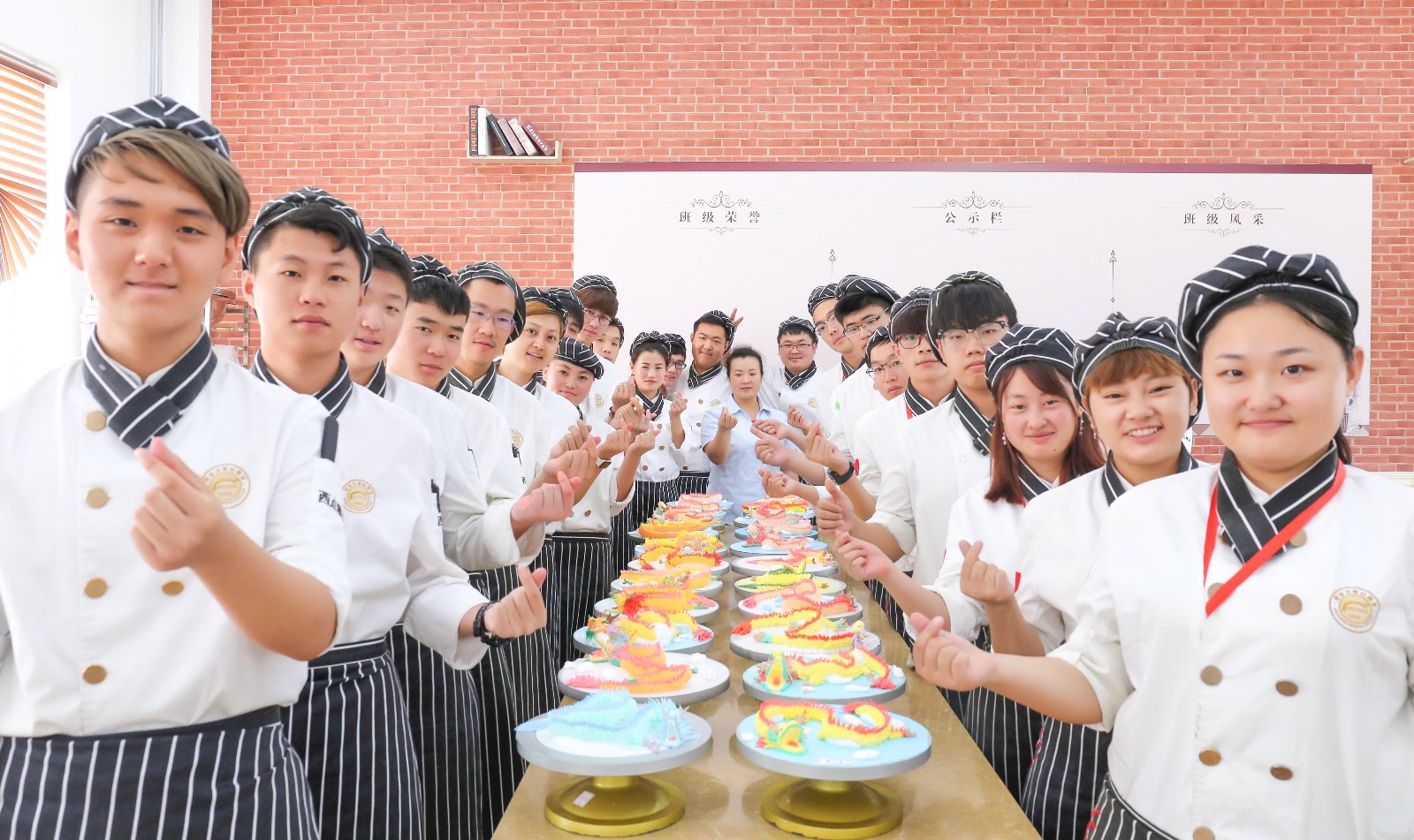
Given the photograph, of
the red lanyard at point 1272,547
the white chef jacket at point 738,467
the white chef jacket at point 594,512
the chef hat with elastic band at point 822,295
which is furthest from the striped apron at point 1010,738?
the chef hat with elastic band at point 822,295

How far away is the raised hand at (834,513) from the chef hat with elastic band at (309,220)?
1215 mm

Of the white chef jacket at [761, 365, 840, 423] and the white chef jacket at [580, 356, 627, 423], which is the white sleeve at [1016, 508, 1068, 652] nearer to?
the white chef jacket at [580, 356, 627, 423]

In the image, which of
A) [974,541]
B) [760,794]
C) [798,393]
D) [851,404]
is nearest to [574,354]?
[851,404]

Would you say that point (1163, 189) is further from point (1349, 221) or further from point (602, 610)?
point (602, 610)

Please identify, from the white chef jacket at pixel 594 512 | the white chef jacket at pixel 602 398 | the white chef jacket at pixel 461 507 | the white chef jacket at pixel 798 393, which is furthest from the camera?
the white chef jacket at pixel 798 393

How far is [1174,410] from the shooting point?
1.74 m

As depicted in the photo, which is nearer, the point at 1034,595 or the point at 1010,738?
the point at 1034,595

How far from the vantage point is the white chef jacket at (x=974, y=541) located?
79.9 inches

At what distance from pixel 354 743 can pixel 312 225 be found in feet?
2.95

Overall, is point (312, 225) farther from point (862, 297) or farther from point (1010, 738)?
point (862, 297)

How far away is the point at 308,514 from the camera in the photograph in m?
1.21

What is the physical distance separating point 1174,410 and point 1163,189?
5.55 meters

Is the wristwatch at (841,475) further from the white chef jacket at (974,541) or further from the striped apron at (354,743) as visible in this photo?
the striped apron at (354,743)

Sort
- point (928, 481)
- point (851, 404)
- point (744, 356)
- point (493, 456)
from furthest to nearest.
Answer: point (744, 356)
point (851, 404)
point (928, 481)
point (493, 456)
